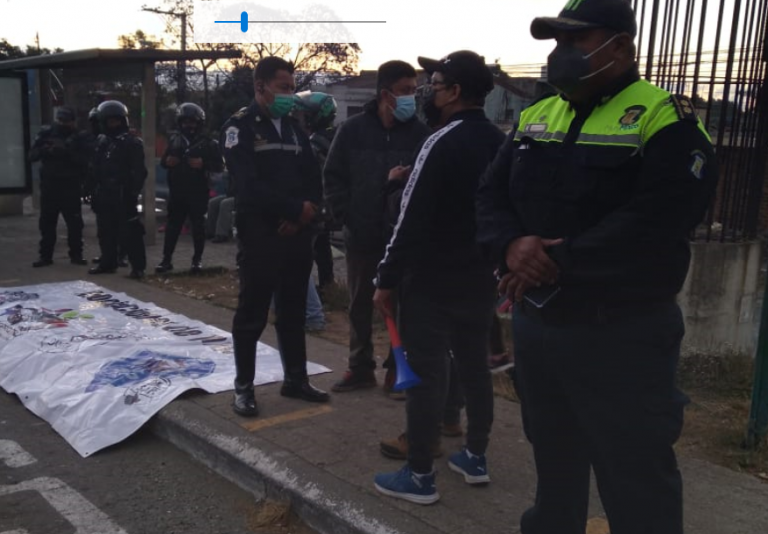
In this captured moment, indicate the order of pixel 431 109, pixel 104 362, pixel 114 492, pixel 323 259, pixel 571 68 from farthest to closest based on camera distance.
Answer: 1. pixel 323 259
2. pixel 104 362
3. pixel 114 492
4. pixel 431 109
5. pixel 571 68

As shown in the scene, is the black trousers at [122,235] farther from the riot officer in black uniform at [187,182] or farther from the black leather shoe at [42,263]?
the black leather shoe at [42,263]

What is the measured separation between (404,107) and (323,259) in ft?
12.3

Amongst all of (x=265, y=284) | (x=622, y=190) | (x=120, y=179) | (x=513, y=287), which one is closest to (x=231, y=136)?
(x=265, y=284)

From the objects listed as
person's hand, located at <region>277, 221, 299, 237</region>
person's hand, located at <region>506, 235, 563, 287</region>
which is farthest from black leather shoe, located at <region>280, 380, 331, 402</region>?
person's hand, located at <region>506, 235, 563, 287</region>

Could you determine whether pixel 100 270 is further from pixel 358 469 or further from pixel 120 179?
pixel 358 469

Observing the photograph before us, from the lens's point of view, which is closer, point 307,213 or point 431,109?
point 431,109

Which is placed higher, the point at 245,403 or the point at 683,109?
the point at 683,109

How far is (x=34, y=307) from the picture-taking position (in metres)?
6.88

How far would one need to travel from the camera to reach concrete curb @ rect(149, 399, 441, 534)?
332 cm

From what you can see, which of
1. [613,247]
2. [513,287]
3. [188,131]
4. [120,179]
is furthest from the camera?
[188,131]

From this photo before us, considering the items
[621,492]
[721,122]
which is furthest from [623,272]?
[721,122]

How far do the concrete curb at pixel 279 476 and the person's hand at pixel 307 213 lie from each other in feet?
3.98

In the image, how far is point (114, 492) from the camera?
3895 millimetres

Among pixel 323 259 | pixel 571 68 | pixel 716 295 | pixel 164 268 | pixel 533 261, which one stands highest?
pixel 571 68
